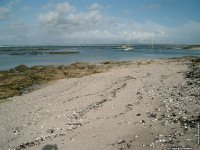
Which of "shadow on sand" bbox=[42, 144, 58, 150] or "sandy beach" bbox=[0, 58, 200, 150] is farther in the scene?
"shadow on sand" bbox=[42, 144, 58, 150]

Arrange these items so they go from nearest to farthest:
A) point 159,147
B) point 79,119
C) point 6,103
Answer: point 159,147, point 79,119, point 6,103

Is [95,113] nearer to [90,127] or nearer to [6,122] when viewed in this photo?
[90,127]

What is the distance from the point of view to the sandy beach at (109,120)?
11530 mm

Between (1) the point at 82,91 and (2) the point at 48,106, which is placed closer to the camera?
(2) the point at 48,106

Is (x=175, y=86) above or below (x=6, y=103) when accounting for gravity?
above

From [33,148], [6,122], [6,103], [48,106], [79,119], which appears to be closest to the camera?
[33,148]

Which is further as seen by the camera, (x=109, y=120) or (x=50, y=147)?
(x=109, y=120)

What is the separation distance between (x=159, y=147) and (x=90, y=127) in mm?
4558

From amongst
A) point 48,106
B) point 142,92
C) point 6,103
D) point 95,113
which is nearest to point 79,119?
point 95,113

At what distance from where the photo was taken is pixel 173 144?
10398 mm

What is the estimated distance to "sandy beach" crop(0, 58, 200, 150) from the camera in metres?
11.5

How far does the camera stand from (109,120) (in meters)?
14.6

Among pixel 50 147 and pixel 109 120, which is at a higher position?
pixel 109 120

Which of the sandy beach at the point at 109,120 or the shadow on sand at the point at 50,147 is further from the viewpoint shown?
the shadow on sand at the point at 50,147
